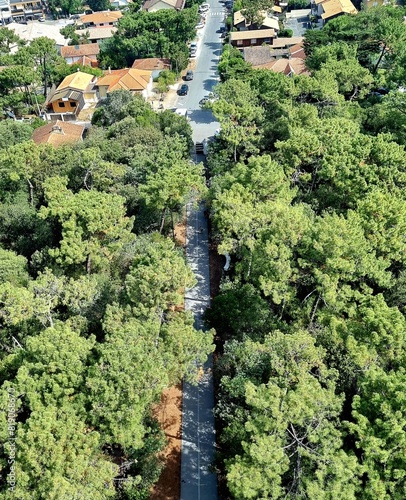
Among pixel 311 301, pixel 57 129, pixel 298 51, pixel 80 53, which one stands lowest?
pixel 311 301

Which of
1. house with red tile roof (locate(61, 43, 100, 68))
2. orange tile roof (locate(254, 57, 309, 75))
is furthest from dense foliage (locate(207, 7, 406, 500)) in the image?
house with red tile roof (locate(61, 43, 100, 68))

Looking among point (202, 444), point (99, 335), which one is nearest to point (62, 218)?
point (99, 335)

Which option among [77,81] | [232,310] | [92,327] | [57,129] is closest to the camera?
[92,327]

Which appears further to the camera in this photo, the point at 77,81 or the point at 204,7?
the point at 204,7

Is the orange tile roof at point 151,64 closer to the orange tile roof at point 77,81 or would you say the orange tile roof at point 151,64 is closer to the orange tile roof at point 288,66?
the orange tile roof at point 77,81

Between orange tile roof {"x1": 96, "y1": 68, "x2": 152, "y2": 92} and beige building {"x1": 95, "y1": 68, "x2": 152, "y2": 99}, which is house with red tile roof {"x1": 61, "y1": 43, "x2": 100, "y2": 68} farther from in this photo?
orange tile roof {"x1": 96, "y1": 68, "x2": 152, "y2": 92}

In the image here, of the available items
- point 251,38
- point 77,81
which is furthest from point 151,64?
point 251,38

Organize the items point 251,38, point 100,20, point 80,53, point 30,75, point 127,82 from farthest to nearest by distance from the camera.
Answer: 1. point 100,20
2. point 80,53
3. point 251,38
4. point 127,82
5. point 30,75

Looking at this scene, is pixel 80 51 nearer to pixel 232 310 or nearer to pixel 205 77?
pixel 205 77
